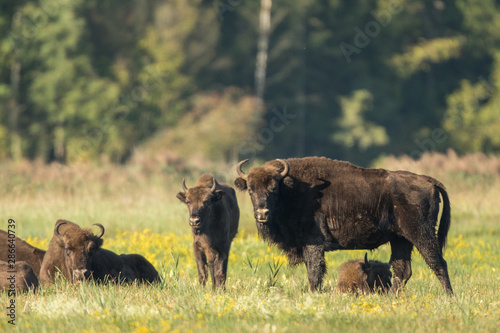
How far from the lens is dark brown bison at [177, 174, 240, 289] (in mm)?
12789

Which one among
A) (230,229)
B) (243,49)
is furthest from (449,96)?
(230,229)

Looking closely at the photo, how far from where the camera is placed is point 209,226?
13.1m

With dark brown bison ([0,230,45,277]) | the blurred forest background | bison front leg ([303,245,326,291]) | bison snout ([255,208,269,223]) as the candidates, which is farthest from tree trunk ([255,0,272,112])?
bison snout ([255,208,269,223])

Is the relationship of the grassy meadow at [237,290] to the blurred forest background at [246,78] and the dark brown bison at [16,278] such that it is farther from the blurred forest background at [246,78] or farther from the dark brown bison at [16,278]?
the blurred forest background at [246,78]

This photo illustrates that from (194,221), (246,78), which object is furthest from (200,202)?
(246,78)

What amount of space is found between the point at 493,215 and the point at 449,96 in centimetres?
3673

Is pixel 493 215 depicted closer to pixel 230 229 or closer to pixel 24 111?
pixel 230 229

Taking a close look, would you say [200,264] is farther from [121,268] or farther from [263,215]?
[263,215]

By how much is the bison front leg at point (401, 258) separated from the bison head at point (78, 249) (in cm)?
448

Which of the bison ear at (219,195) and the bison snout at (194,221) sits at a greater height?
the bison ear at (219,195)

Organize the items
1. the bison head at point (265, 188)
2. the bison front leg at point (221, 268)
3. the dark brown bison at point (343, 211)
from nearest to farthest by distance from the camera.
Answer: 1. the bison head at point (265, 188)
2. the dark brown bison at point (343, 211)
3. the bison front leg at point (221, 268)

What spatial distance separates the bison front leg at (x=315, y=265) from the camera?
471 inches

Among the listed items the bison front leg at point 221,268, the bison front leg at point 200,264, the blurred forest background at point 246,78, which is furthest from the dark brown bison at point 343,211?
the blurred forest background at point 246,78

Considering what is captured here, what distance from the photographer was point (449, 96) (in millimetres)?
58188
